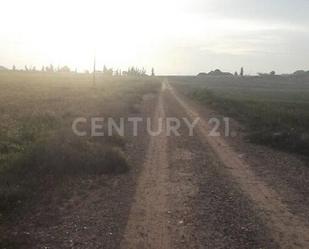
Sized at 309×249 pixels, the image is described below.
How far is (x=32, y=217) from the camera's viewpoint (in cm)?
947

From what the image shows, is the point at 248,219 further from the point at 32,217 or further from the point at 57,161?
the point at 57,161

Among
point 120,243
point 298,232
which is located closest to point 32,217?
point 120,243

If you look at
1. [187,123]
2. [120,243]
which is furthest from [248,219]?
[187,123]

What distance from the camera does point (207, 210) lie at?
10.1 m

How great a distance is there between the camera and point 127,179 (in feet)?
41.7

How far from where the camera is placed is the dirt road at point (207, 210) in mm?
8414

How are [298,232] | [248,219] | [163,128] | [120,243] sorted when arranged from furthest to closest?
1. [163,128]
2. [248,219]
3. [298,232]
4. [120,243]

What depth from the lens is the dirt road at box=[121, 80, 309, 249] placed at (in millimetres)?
8414

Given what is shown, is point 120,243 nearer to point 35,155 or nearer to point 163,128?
point 35,155

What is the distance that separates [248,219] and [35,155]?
5897mm

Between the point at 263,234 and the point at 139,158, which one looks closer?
the point at 263,234

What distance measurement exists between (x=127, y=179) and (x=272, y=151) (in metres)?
7.38

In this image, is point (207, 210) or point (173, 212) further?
point (207, 210)

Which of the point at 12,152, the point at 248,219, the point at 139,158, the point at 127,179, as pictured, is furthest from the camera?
the point at 139,158
